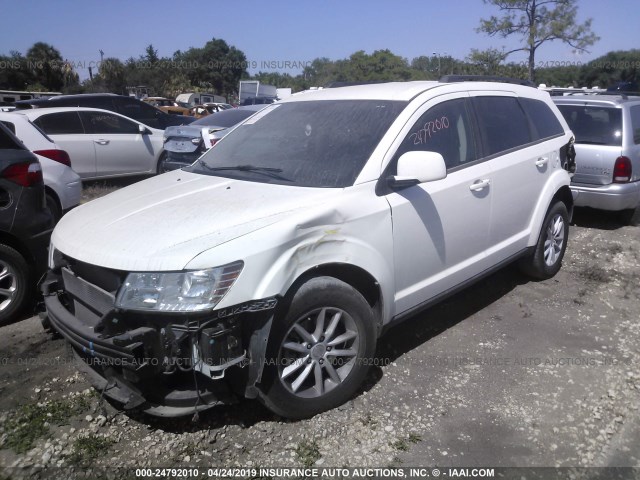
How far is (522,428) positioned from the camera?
3.12m

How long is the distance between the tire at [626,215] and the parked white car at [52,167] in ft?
22.6

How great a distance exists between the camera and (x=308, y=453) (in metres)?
2.88

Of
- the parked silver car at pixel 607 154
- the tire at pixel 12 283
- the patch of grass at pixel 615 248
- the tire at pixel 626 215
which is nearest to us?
the tire at pixel 12 283

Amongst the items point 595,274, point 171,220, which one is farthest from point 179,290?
point 595,274

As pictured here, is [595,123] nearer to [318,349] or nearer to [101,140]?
[318,349]

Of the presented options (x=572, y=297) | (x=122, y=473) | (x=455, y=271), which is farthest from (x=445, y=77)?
(x=122, y=473)

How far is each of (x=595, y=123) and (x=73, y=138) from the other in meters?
8.02

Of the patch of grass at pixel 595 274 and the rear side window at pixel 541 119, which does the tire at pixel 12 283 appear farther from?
the patch of grass at pixel 595 274

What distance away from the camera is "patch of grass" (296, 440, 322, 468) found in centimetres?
282

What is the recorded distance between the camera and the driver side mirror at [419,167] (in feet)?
10.7

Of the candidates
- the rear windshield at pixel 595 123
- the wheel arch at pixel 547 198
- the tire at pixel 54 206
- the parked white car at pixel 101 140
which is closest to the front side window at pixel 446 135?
the wheel arch at pixel 547 198

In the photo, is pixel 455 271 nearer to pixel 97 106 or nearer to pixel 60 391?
pixel 60 391

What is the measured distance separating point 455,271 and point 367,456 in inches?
61.4

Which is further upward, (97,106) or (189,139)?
(97,106)
